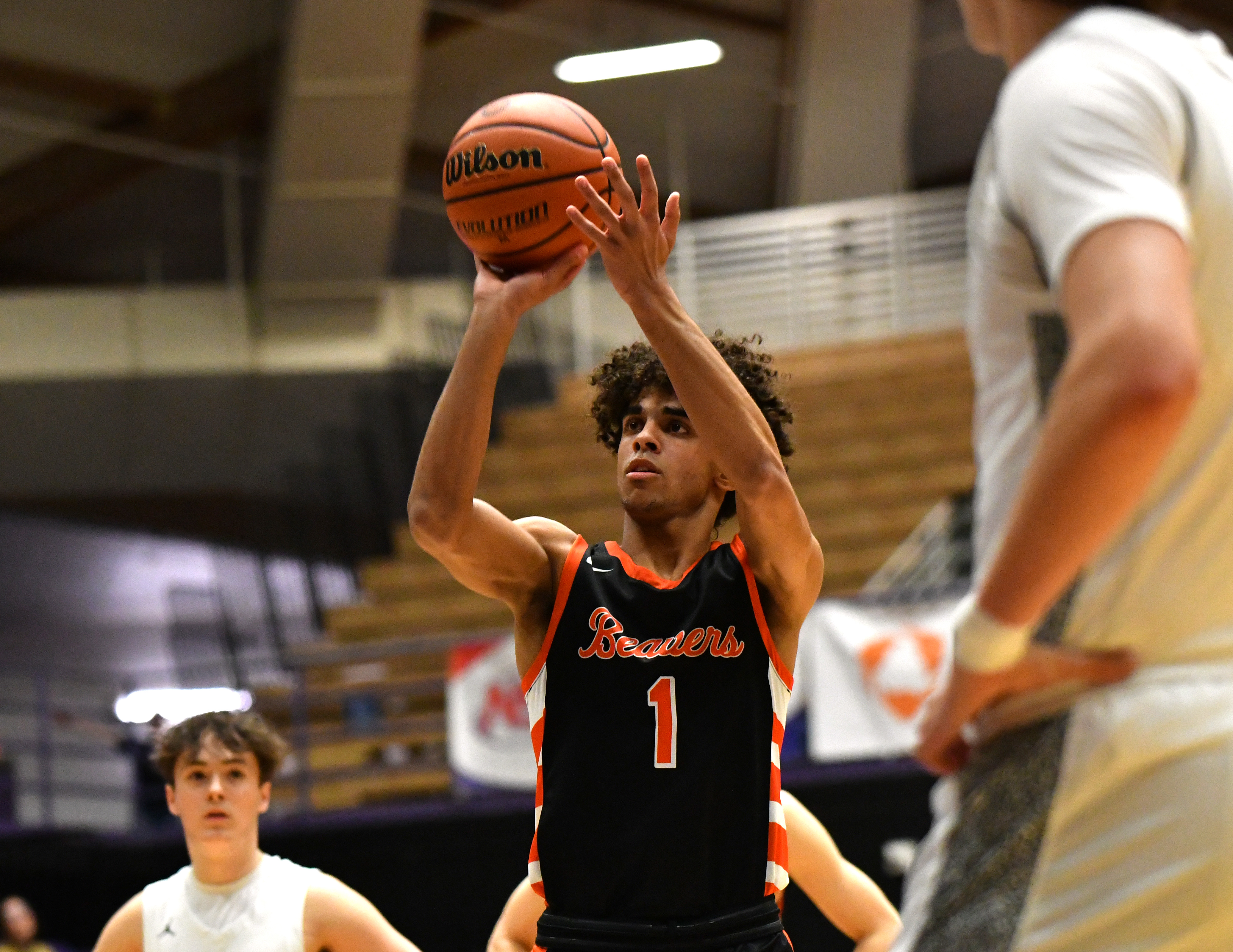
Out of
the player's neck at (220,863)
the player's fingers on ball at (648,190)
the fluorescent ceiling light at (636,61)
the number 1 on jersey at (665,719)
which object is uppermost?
the fluorescent ceiling light at (636,61)

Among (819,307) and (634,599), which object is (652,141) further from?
(634,599)

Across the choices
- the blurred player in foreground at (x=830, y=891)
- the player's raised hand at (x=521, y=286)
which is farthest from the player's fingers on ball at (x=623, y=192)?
the blurred player in foreground at (x=830, y=891)

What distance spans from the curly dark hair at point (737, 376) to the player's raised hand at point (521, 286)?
337 millimetres

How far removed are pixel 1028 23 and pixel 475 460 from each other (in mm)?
1251

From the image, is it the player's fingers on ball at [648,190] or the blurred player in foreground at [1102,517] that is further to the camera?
the player's fingers on ball at [648,190]

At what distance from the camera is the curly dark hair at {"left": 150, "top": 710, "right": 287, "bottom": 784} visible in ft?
12.5

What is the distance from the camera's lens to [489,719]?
8445 mm

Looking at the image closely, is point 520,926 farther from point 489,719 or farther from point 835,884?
point 489,719

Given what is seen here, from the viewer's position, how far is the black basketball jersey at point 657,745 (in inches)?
99.3

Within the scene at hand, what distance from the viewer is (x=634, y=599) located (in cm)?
269

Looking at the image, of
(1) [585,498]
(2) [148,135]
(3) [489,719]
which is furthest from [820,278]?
(3) [489,719]

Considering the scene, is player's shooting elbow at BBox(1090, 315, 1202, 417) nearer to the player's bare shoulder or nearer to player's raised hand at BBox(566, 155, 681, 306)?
player's raised hand at BBox(566, 155, 681, 306)

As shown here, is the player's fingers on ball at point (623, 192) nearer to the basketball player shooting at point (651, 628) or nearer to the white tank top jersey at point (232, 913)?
the basketball player shooting at point (651, 628)

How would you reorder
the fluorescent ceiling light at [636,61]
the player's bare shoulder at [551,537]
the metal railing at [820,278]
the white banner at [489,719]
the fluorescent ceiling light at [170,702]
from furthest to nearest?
the fluorescent ceiling light at [170,702], the metal railing at [820,278], the fluorescent ceiling light at [636,61], the white banner at [489,719], the player's bare shoulder at [551,537]
